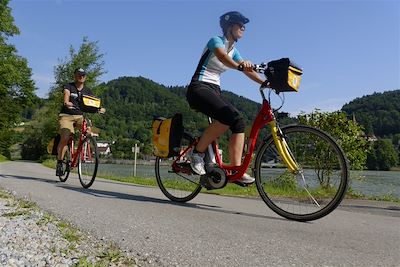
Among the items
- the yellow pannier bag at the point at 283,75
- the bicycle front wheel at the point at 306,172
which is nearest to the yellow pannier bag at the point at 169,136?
the bicycle front wheel at the point at 306,172

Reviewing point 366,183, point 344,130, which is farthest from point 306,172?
point 366,183

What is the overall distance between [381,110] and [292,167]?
2691 inches

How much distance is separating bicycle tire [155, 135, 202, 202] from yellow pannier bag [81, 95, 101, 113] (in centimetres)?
238

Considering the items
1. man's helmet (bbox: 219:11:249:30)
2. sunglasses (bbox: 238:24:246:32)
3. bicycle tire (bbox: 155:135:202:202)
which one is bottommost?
bicycle tire (bbox: 155:135:202:202)

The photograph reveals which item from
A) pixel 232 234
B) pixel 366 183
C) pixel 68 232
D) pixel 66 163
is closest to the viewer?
pixel 68 232

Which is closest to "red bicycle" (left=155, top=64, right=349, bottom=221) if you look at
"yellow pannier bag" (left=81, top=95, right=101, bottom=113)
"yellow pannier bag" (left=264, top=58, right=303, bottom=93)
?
"yellow pannier bag" (left=264, top=58, right=303, bottom=93)

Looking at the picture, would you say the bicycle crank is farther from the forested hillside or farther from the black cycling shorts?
the forested hillside

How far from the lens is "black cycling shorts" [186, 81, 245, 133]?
14.2 ft

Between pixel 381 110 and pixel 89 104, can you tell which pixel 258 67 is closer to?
pixel 89 104

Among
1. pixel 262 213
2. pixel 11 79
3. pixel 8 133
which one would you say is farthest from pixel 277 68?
pixel 8 133

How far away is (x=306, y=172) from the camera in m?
4.17

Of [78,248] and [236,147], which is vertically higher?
[236,147]

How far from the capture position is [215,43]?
4.30m

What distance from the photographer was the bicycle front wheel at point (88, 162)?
22.7ft
